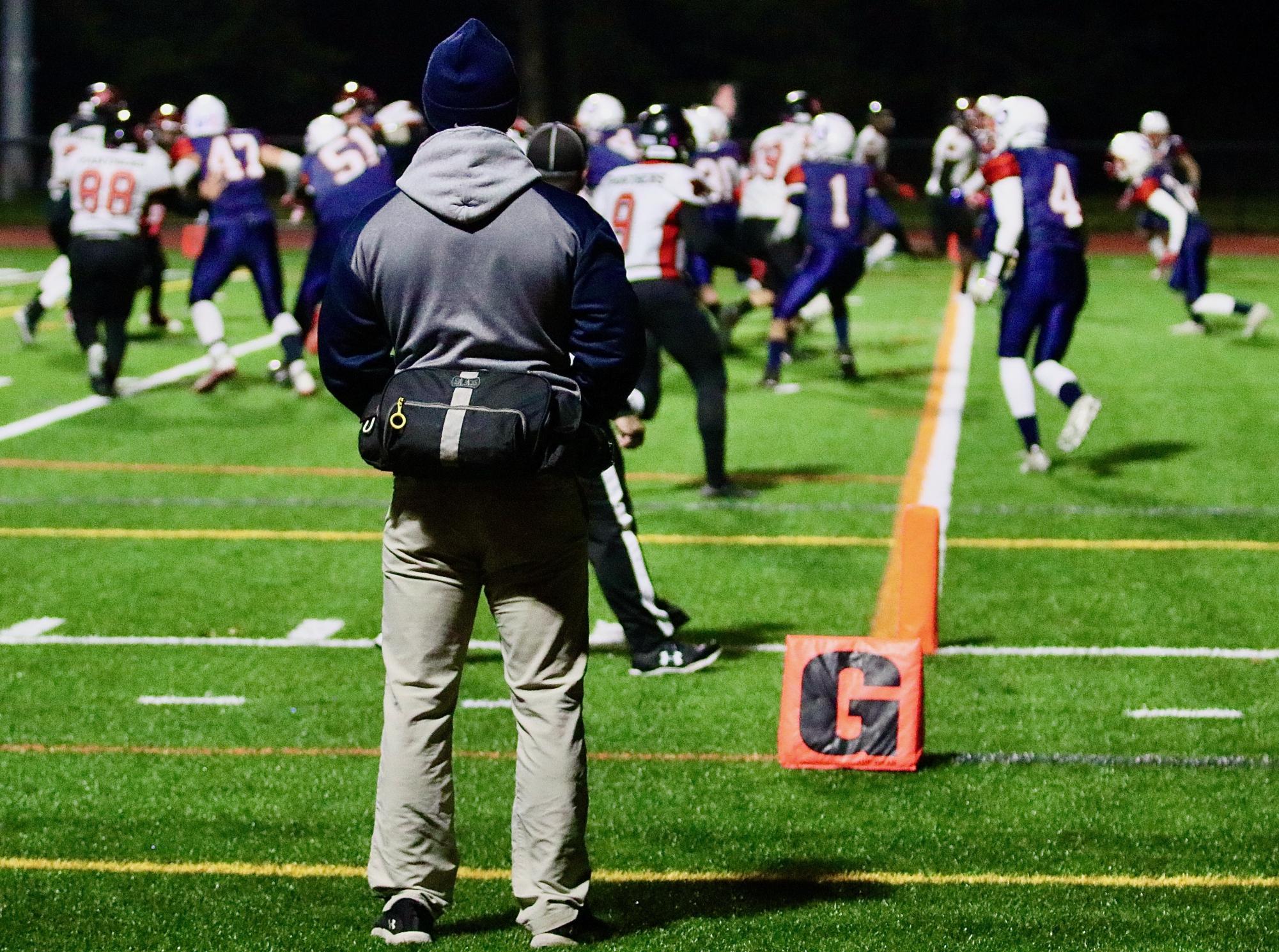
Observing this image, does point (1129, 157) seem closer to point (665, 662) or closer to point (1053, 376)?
point (1053, 376)

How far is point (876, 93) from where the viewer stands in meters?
48.8

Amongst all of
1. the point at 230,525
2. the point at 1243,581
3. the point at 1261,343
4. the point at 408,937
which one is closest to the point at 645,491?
the point at 230,525

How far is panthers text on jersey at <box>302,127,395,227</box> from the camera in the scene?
14.4m

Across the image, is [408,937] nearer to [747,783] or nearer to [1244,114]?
[747,783]

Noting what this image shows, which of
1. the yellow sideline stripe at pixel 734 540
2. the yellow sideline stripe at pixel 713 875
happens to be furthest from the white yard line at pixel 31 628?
the yellow sideline stripe at pixel 713 875

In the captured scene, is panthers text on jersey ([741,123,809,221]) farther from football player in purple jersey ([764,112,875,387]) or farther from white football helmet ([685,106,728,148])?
football player in purple jersey ([764,112,875,387])

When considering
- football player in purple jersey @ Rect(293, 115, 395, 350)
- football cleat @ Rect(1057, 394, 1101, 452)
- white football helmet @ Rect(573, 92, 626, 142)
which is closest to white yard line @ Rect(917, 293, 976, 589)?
football cleat @ Rect(1057, 394, 1101, 452)

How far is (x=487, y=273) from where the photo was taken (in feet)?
14.4

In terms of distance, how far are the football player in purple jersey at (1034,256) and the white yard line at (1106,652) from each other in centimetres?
359

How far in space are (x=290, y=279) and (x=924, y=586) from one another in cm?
1790

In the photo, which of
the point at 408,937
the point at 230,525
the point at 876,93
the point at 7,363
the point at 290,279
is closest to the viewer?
the point at 408,937

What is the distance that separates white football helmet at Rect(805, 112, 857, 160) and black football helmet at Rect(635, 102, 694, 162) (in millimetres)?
4694

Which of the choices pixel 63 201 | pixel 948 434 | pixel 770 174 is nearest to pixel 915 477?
pixel 948 434

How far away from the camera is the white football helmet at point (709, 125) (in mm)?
18250
